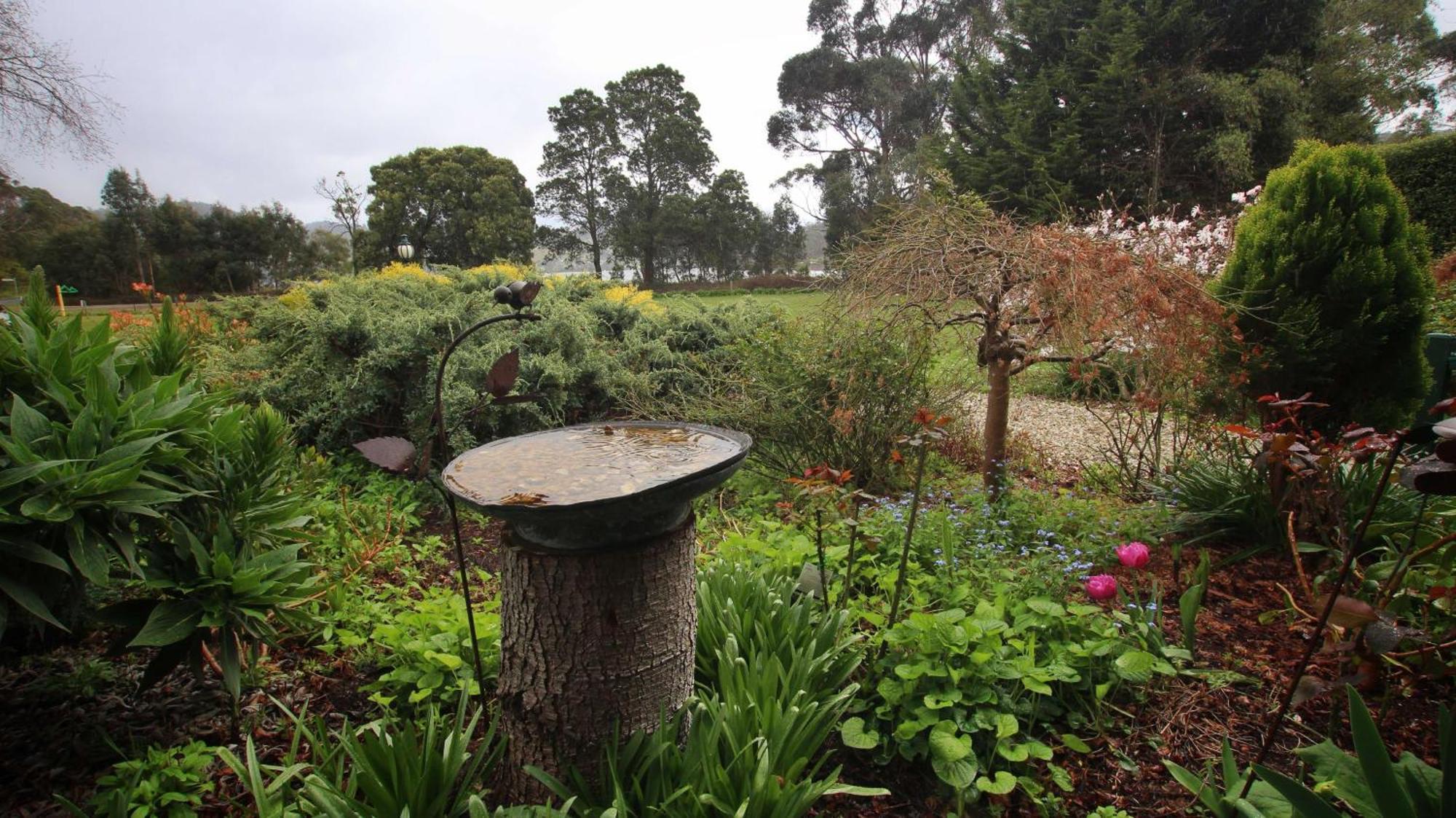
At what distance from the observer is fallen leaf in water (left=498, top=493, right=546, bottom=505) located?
117 cm

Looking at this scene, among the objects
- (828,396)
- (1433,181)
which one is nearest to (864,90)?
(1433,181)

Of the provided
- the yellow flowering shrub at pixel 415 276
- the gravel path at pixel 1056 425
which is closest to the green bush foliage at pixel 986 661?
the gravel path at pixel 1056 425

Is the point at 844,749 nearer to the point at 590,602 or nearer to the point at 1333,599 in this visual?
the point at 590,602

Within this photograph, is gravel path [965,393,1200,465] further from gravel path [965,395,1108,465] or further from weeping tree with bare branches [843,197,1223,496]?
weeping tree with bare branches [843,197,1223,496]

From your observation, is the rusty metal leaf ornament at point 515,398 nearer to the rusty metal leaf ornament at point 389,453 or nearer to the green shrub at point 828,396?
the rusty metal leaf ornament at point 389,453

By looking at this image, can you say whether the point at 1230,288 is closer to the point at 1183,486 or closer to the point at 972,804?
the point at 1183,486

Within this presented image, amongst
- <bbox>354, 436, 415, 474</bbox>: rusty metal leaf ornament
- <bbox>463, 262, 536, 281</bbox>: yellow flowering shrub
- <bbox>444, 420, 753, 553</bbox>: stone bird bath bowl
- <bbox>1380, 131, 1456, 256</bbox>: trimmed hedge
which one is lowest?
<bbox>444, 420, 753, 553</bbox>: stone bird bath bowl

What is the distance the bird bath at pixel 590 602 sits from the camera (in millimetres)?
1290

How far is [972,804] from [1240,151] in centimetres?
1508

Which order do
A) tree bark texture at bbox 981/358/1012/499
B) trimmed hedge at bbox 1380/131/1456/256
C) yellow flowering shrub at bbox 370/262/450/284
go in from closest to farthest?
tree bark texture at bbox 981/358/1012/499
yellow flowering shrub at bbox 370/262/450/284
trimmed hedge at bbox 1380/131/1456/256

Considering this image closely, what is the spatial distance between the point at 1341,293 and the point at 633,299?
16.7 feet

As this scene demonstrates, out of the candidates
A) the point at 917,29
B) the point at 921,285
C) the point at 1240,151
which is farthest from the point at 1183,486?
the point at 917,29

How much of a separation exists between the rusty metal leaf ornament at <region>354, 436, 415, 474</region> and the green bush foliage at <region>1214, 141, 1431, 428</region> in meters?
3.13

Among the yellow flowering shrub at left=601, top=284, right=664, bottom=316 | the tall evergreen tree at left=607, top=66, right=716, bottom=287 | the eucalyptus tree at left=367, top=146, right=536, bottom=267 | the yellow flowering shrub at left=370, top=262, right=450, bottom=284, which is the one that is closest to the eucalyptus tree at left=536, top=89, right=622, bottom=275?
the tall evergreen tree at left=607, top=66, right=716, bottom=287
